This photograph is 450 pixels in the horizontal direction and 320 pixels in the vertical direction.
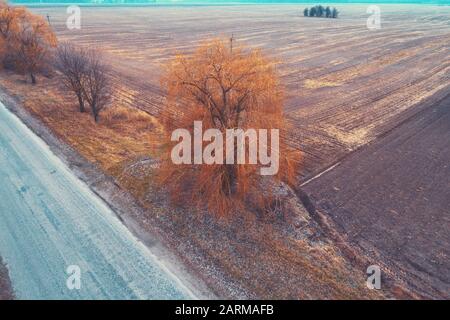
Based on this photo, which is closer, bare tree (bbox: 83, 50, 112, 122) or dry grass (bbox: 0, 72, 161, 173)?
dry grass (bbox: 0, 72, 161, 173)

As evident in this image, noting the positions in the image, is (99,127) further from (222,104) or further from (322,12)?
(322,12)

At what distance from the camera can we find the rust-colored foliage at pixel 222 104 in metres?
16.3

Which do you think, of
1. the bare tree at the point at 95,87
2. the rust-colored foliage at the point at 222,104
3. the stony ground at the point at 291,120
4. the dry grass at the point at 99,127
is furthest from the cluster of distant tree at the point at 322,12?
the rust-colored foliage at the point at 222,104

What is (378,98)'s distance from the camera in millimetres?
35875

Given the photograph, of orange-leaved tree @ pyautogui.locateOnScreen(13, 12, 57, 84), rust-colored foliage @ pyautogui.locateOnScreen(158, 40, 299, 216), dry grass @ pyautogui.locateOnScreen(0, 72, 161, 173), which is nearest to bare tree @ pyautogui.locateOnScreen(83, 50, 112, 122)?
dry grass @ pyautogui.locateOnScreen(0, 72, 161, 173)

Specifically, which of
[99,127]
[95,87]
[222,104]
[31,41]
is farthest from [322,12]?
[222,104]

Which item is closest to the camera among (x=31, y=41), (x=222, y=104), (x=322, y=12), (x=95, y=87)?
(x=222, y=104)

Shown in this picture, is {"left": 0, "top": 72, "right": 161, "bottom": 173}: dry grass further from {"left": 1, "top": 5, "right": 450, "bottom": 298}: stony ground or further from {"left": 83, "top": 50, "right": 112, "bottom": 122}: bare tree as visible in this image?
{"left": 83, "top": 50, "right": 112, "bottom": 122}: bare tree

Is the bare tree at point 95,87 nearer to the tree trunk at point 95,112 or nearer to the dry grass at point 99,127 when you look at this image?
the tree trunk at point 95,112

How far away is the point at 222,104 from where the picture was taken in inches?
655

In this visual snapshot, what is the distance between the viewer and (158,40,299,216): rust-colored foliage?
53.6 feet

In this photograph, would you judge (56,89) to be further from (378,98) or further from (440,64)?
(440,64)

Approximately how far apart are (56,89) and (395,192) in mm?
31261

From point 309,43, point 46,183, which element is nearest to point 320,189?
point 46,183
